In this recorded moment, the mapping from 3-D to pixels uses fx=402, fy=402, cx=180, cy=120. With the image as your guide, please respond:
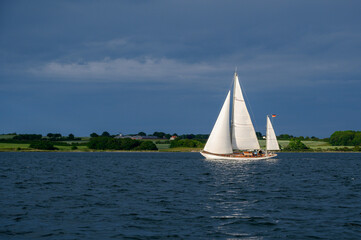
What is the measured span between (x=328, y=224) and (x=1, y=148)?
608 feet

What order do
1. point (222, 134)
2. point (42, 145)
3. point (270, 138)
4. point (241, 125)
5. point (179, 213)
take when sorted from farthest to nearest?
point (42, 145) < point (270, 138) < point (241, 125) < point (222, 134) < point (179, 213)

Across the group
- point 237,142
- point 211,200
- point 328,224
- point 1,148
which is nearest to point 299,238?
point 328,224

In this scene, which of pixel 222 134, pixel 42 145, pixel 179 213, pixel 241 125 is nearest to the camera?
pixel 179 213

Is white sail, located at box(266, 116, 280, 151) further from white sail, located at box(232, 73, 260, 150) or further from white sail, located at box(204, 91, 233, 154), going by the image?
white sail, located at box(204, 91, 233, 154)

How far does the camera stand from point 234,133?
2963 inches

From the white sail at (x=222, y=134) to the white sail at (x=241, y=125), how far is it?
7.24ft

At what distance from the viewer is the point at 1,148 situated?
7141 inches

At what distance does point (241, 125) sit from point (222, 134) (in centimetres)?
496

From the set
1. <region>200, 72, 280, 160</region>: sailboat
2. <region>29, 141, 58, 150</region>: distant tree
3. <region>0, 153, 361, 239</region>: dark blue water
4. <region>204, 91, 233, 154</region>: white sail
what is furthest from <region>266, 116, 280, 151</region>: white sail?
<region>29, 141, 58, 150</region>: distant tree

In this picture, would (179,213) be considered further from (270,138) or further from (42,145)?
(42,145)

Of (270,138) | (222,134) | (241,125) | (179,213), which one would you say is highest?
(241,125)

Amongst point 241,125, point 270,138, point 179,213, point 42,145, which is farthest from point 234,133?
point 42,145

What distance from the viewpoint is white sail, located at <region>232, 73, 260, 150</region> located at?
7544 cm

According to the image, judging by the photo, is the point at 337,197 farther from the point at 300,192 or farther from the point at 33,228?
the point at 33,228
